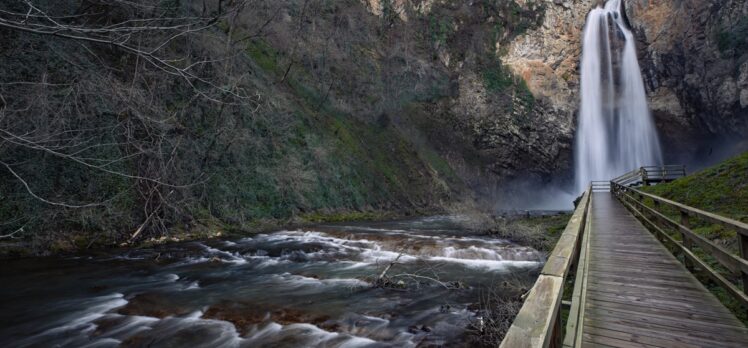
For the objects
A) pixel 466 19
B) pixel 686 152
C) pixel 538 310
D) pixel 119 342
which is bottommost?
pixel 119 342

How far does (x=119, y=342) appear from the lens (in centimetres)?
530

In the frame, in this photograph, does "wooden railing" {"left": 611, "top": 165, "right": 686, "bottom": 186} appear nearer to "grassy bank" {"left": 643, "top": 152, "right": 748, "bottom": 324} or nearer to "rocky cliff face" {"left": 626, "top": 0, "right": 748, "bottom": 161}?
"grassy bank" {"left": 643, "top": 152, "right": 748, "bottom": 324}

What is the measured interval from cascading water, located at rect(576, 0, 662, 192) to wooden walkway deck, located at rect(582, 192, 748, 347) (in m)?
37.1

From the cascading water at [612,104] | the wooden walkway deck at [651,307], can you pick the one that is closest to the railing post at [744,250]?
the wooden walkway deck at [651,307]

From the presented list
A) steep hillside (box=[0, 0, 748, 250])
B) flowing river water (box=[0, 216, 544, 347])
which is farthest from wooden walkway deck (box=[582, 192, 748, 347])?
steep hillside (box=[0, 0, 748, 250])

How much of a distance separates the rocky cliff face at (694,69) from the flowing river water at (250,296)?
30.3 m

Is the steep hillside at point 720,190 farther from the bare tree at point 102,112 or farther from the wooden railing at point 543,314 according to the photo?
the bare tree at point 102,112

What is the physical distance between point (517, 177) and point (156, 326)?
42.4m

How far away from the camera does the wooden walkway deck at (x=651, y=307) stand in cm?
332

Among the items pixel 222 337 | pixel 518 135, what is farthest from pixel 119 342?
pixel 518 135

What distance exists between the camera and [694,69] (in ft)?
103

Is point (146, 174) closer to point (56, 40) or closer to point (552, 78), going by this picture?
point (56, 40)

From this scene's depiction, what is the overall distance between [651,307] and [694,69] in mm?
37338

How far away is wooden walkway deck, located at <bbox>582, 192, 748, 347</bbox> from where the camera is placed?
3.32 m
